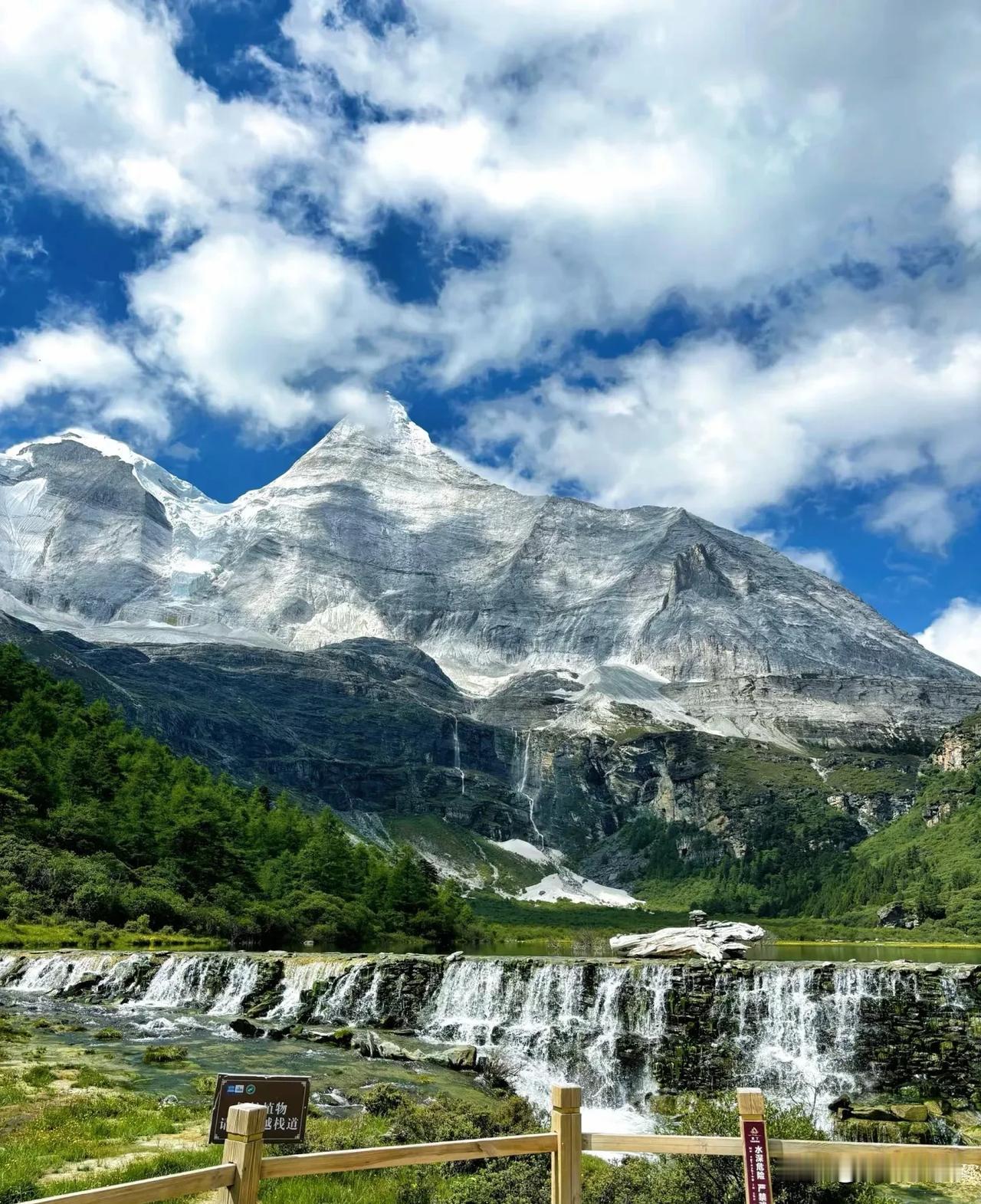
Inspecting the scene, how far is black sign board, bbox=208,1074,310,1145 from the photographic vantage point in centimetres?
957

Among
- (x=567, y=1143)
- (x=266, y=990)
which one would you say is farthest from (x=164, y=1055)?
(x=567, y=1143)

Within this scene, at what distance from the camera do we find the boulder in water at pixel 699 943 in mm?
60969

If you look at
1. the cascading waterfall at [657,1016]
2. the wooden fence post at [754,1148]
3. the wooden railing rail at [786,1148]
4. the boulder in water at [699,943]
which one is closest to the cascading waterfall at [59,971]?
the cascading waterfall at [657,1016]

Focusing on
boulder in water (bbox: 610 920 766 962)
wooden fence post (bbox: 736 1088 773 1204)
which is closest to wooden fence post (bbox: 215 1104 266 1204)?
wooden fence post (bbox: 736 1088 773 1204)

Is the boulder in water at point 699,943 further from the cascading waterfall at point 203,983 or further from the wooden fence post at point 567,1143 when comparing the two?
the wooden fence post at point 567,1143

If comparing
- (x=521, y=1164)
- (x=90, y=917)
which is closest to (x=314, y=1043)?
(x=521, y=1164)

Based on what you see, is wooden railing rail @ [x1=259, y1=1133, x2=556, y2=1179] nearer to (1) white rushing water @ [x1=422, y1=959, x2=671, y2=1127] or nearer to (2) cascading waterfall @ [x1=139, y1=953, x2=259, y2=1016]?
(1) white rushing water @ [x1=422, y1=959, x2=671, y2=1127]

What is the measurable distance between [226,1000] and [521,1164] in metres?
44.6

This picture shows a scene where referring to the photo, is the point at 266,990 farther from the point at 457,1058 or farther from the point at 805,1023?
the point at 805,1023

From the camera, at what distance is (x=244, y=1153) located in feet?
25.5

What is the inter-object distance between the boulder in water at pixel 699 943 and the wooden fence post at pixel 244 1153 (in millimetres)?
52953

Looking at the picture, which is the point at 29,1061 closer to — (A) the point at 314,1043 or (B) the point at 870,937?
(A) the point at 314,1043

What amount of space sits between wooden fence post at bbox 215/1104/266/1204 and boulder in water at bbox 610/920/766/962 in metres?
53.0

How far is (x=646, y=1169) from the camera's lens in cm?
1388
